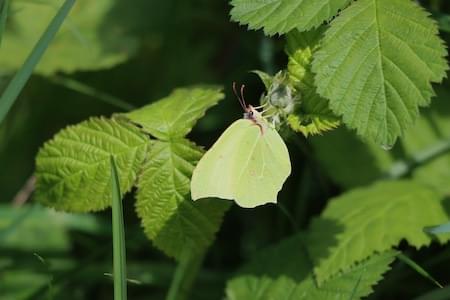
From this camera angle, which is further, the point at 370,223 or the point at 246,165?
the point at 370,223

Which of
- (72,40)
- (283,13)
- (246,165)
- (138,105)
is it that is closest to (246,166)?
(246,165)

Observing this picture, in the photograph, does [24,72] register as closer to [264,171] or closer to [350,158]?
[264,171]

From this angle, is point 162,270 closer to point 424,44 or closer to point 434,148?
point 434,148

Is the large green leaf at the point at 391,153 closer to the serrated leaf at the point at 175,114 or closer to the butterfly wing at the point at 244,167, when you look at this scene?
the serrated leaf at the point at 175,114

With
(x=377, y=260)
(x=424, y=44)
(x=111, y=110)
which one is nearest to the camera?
(x=424, y=44)

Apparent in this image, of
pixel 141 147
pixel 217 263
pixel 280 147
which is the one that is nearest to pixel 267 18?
pixel 280 147

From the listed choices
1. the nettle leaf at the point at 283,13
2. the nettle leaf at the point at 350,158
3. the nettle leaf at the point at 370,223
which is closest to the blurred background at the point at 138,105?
the nettle leaf at the point at 350,158
